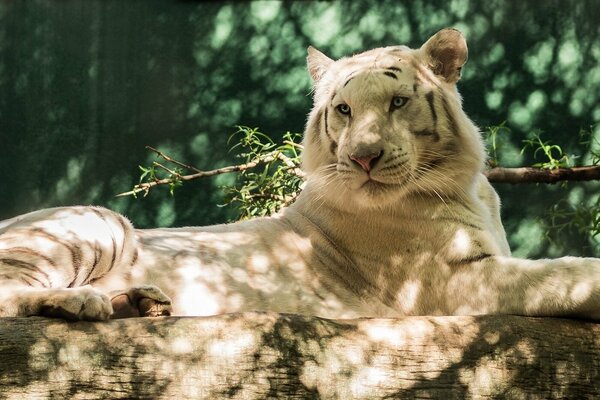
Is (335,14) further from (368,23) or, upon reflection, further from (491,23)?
(491,23)

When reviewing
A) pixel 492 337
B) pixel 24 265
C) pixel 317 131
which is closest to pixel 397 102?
pixel 317 131

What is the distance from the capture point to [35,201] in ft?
21.6

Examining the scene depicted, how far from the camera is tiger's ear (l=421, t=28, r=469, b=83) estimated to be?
144 inches

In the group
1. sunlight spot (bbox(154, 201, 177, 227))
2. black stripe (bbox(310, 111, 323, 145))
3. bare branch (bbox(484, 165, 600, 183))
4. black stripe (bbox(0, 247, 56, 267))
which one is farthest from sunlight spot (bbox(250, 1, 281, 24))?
black stripe (bbox(0, 247, 56, 267))

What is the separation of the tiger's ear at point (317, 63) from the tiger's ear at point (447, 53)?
0.49 metres

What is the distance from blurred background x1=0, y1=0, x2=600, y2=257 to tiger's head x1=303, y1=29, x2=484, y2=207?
2.60 metres

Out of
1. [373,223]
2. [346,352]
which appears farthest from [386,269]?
[346,352]

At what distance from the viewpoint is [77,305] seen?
2.54m

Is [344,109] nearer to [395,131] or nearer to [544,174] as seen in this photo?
[395,131]

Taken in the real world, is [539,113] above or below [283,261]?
above

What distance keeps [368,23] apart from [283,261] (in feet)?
10.4

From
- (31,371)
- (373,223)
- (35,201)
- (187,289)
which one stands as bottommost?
(31,371)

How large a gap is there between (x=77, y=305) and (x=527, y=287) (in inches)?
58.0

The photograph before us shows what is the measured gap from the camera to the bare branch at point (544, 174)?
15.0 feet
